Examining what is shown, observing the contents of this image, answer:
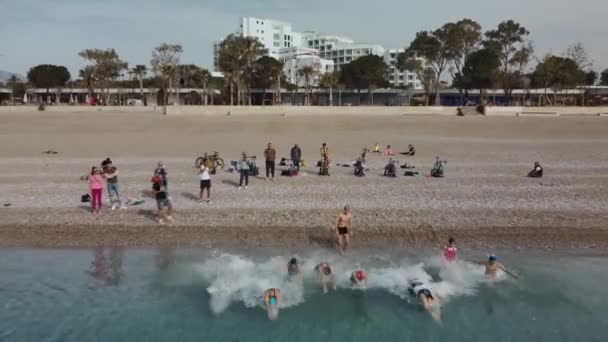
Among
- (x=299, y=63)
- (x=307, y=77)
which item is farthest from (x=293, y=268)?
(x=299, y=63)

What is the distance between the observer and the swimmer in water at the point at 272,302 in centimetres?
1047

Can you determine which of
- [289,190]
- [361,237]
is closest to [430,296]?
[361,237]

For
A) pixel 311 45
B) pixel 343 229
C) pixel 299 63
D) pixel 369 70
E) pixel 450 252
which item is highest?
pixel 311 45

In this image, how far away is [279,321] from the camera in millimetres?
10297

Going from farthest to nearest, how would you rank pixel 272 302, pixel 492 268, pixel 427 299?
pixel 492 268
pixel 427 299
pixel 272 302

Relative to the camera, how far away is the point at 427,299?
10781 mm

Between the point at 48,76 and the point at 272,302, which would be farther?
the point at 48,76

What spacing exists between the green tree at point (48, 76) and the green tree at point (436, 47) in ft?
194

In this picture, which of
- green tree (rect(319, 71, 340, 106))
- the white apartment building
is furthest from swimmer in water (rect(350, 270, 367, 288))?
the white apartment building

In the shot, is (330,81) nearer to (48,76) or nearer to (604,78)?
(48,76)

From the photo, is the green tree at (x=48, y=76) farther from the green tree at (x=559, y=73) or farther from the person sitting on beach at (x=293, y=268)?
the person sitting on beach at (x=293, y=268)

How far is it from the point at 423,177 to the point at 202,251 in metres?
11.1

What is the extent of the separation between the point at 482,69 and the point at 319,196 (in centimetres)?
6067

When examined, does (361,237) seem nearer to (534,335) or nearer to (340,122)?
(534,335)
